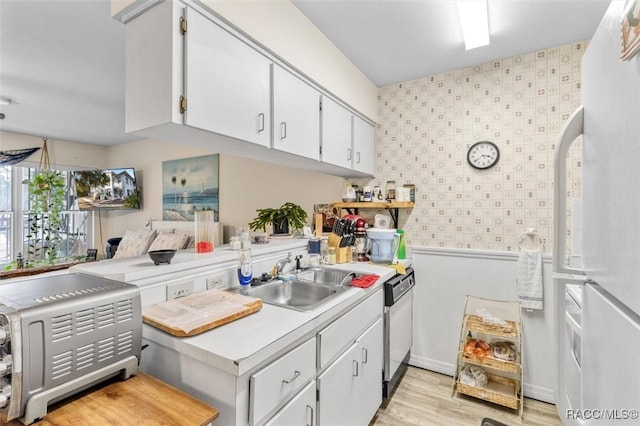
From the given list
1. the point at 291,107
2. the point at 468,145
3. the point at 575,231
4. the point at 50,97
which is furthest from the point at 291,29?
the point at 50,97

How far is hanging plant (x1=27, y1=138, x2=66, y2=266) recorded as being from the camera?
4602 millimetres

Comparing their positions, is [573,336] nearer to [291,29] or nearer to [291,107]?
[291,107]

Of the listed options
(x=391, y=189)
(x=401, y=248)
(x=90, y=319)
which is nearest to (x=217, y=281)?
(x=90, y=319)

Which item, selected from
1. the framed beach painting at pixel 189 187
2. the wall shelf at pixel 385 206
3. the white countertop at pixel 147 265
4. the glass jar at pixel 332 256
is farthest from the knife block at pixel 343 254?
the framed beach painting at pixel 189 187

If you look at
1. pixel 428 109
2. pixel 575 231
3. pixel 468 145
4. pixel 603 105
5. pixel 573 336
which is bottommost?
pixel 573 336

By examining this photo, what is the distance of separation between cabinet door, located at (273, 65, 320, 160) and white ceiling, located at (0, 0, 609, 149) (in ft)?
1.46

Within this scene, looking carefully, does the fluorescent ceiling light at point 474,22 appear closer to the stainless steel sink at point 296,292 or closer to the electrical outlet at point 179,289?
the stainless steel sink at point 296,292

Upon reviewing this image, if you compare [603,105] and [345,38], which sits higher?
[345,38]

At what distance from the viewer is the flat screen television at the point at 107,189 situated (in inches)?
194

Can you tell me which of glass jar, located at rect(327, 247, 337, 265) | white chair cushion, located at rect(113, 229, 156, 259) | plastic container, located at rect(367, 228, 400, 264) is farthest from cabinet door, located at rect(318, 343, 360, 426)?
white chair cushion, located at rect(113, 229, 156, 259)

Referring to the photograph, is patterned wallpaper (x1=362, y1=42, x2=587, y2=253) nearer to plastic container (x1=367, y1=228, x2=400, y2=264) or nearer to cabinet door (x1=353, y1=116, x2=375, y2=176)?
cabinet door (x1=353, y1=116, x2=375, y2=176)

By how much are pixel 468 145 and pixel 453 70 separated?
657mm

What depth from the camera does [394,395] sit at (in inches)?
86.9

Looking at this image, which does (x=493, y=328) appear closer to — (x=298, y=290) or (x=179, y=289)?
(x=298, y=290)
